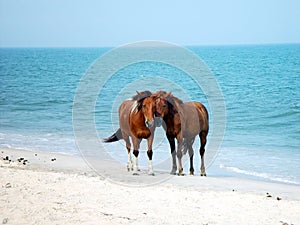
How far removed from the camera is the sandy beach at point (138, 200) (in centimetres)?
822

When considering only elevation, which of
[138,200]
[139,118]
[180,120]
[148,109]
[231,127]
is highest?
[148,109]

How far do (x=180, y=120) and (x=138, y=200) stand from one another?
285 cm

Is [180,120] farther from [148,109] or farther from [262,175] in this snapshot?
[262,175]

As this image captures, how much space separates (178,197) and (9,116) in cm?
1838

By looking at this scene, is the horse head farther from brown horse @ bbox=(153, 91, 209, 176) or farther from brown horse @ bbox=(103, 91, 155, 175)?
brown horse @ bbox=(153, 91, 209, 176)

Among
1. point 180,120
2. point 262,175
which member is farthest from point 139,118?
point 262,175

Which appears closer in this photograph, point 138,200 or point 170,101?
point 138,200

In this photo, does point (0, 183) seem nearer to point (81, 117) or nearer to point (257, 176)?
point (257, 176)

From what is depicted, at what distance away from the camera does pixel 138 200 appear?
9242 millimetres

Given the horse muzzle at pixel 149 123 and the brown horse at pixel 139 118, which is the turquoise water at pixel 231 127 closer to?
the brown horse at pixel 139 118

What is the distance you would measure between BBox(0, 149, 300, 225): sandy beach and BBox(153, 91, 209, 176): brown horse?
811mm

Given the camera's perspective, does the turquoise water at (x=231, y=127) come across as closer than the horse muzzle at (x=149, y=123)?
No

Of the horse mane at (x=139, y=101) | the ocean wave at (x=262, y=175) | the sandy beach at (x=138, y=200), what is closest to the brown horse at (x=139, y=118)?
the horse mane at (x=139, y=101)

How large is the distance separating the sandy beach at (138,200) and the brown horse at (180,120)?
2.66ft
